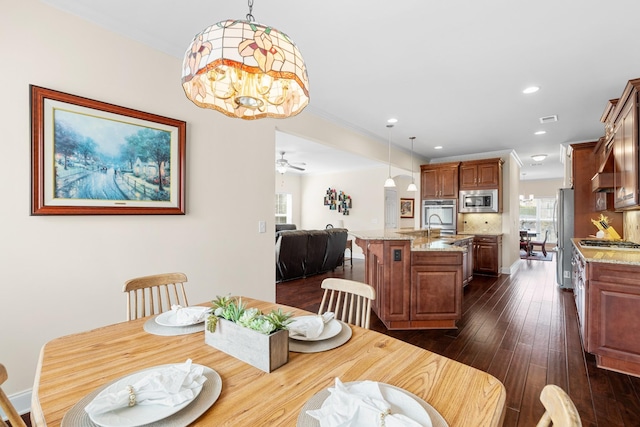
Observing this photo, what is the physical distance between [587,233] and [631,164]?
2848 millimetres

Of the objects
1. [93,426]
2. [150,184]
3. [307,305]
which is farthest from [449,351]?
[150,184]

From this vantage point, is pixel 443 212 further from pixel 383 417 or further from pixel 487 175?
pixel 383 417

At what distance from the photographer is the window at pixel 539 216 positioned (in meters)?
11.3

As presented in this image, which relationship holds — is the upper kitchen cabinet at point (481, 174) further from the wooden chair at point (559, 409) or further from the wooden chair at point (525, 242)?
the wooden chair at point (559, 409)

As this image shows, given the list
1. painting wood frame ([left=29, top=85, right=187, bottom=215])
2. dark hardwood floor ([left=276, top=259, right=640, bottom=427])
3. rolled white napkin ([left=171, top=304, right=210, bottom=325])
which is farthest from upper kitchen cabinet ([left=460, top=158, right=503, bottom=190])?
rolled white napkin ([left=171, top=304, right=210, bottom=325])

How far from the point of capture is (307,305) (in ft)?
13.6

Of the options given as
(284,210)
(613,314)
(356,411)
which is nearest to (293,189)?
(284,210)

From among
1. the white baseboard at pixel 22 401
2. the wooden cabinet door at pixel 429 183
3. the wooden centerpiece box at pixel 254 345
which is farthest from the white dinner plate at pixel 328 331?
the wooden cabinet door at pixel 429 183

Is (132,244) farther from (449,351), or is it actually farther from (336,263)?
(336,263)

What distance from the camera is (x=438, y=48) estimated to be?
8.28ft

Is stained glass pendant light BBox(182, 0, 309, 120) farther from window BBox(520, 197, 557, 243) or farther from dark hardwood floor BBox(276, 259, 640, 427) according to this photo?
window BBox(520, 197, 557, 243)

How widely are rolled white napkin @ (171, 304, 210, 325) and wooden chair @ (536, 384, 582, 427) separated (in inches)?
52.2

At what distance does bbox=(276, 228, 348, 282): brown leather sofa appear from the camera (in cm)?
532

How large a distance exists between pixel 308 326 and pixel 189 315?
0.62 meters
